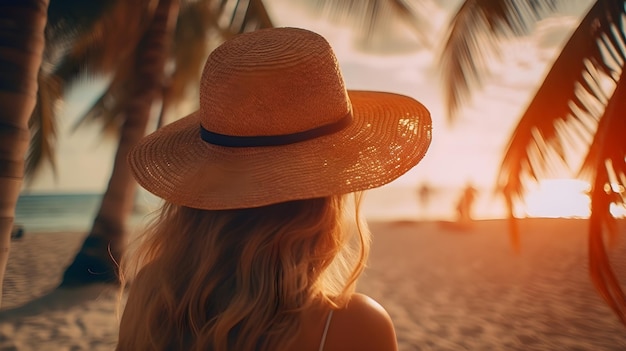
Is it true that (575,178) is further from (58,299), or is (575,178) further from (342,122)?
(58,299)

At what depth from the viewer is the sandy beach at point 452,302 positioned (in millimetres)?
3928

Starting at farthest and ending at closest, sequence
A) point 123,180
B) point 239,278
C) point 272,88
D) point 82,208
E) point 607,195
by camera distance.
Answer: point 82,208 → point 123,180 → point 607,195 → point 272,88 → point 239,278

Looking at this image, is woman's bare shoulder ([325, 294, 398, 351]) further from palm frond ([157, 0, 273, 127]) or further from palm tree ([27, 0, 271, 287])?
palm frond ([157, 0, 273, 127])

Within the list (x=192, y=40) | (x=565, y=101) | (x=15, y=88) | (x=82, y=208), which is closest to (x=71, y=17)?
(x=192, y=40)

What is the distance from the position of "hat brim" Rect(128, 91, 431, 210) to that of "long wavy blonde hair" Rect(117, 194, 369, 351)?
6cm

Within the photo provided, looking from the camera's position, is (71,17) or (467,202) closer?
(71,17)

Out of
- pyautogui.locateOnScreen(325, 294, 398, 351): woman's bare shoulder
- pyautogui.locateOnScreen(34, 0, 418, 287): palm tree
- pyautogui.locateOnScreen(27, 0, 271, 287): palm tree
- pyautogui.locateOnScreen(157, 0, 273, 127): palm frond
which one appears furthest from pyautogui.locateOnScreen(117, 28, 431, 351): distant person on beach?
pyautogui.locateOnScreen(157, 0, 273, 127): palm frond

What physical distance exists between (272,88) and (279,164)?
18 cm

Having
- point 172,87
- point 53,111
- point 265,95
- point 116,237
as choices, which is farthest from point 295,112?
point 172,87

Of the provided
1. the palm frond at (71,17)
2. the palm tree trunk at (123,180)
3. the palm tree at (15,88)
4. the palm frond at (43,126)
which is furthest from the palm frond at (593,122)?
the palm frond at (43,126)

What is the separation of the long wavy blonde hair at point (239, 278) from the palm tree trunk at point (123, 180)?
4.48 m

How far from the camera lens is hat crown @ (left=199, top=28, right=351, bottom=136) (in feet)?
3.45

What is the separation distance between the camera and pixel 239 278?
94 centimetres

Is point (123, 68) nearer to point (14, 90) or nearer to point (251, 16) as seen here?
point (251, 16)
